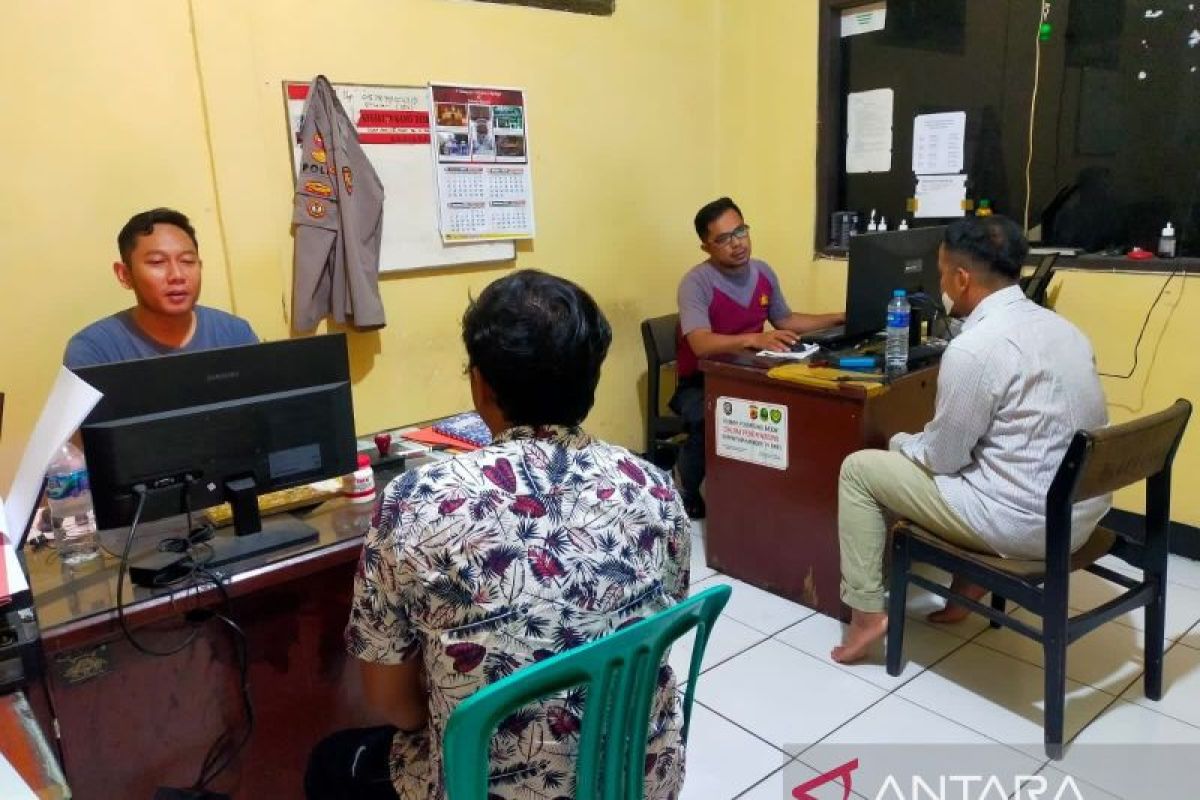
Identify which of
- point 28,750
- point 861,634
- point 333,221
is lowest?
point 861,634

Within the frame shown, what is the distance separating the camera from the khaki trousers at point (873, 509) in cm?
220

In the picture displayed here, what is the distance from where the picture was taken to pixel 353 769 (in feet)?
4.36

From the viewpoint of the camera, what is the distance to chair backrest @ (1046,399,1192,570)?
177cm

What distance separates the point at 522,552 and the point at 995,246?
5.44 feet

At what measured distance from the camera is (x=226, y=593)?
55.7 inches

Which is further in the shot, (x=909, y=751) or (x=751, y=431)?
(x=751, y=431)

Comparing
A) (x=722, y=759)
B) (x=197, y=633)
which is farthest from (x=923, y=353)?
(x=197, y=633)

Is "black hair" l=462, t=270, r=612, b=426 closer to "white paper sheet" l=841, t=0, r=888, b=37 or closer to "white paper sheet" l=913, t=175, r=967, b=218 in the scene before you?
"white paper sheet" l=913, t=175, r=967, b=218

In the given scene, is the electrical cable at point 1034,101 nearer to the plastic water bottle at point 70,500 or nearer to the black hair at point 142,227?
the black hair at point 142,227

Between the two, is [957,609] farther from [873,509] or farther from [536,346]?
[536,346]

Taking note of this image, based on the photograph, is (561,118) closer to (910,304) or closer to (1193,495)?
(910,304)

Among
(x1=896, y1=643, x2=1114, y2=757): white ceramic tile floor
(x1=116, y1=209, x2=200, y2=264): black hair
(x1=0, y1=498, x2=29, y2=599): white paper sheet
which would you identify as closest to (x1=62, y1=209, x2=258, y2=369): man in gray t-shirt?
(x1=116, y1=209, x2=200, y2=264): black hair

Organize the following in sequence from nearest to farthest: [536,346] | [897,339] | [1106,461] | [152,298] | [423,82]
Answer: [536,346], [1106,461], [152,298], [897,339], [423,82]

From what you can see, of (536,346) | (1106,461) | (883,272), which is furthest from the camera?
(883,272)
